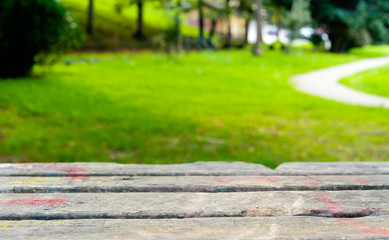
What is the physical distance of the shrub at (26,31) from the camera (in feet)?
42.5

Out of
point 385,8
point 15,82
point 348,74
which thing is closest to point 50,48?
point 15,82

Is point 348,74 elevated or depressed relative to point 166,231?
depressed

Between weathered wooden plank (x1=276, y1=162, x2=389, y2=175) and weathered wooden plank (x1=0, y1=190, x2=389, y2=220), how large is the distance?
0.46 meters

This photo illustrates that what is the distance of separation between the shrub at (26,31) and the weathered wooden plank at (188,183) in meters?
11.2

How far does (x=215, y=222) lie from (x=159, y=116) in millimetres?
7409

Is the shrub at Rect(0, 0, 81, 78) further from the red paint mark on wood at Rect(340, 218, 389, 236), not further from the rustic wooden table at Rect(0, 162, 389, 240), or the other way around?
the red paint mark on wood at Rect(340, 218, 389, 236)

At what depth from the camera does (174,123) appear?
8836 millimetres

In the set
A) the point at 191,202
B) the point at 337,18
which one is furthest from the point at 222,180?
the point at 337,18

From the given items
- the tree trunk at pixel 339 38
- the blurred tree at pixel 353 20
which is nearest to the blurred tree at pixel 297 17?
the blurred tree at pixel 353 20

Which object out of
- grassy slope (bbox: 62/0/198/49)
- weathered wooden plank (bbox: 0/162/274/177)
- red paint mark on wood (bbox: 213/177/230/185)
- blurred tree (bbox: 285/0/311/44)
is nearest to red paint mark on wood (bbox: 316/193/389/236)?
red paint mark on wood (bbox: 213/177/230/185)

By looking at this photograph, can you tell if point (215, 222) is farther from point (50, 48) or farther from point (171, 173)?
point (50, 48)

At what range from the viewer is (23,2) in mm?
12891

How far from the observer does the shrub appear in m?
13.0

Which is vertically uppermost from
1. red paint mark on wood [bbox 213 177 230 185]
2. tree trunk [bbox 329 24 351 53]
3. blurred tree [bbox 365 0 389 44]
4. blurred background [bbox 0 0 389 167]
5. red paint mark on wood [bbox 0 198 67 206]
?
red paint mark on wood [bbox 0 198 67 206]
